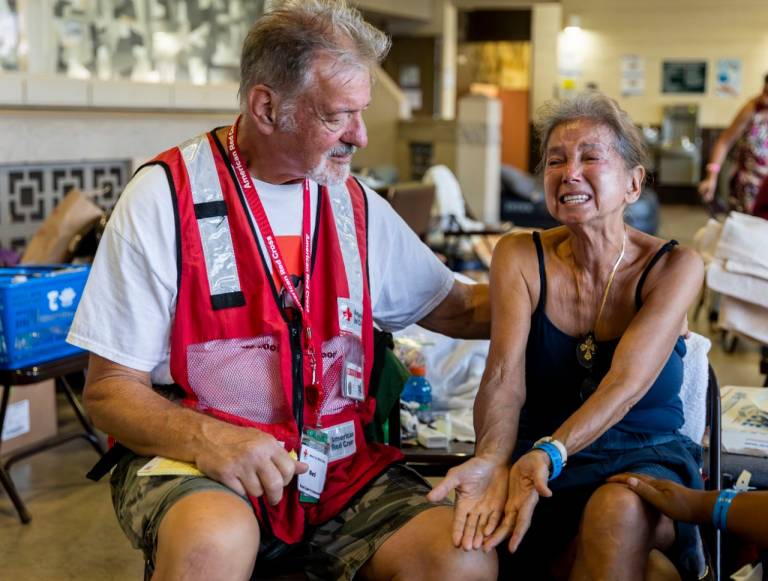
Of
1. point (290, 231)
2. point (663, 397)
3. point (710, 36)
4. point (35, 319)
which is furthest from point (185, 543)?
point (710, 36)

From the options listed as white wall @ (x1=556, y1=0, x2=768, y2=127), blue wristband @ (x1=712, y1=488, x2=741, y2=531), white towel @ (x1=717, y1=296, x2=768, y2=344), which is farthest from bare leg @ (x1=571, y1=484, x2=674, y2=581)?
white wall @ (x1=556, y1=0, x2=768, y2=127)

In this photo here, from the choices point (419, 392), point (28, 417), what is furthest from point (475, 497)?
point (28, 417)

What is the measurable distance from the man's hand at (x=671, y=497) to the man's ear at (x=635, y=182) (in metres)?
0.60

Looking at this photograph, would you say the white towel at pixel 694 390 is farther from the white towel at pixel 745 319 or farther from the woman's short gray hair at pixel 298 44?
the white towel at pixel 745 319

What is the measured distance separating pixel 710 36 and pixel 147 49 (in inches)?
514

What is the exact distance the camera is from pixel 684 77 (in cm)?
1781

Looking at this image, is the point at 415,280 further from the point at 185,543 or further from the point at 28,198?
the point at 28,198

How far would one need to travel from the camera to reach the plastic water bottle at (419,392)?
2.80m

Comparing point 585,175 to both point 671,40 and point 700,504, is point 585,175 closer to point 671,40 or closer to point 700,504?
point 700,504

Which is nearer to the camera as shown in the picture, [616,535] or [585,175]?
[616,535]

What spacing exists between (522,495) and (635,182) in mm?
724

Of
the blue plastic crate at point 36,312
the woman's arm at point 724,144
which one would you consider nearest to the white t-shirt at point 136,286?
the blue plastic crate at point 36,312

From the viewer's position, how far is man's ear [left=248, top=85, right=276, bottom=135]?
1.91 metres

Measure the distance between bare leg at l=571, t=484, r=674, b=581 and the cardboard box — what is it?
2741 millimetres
